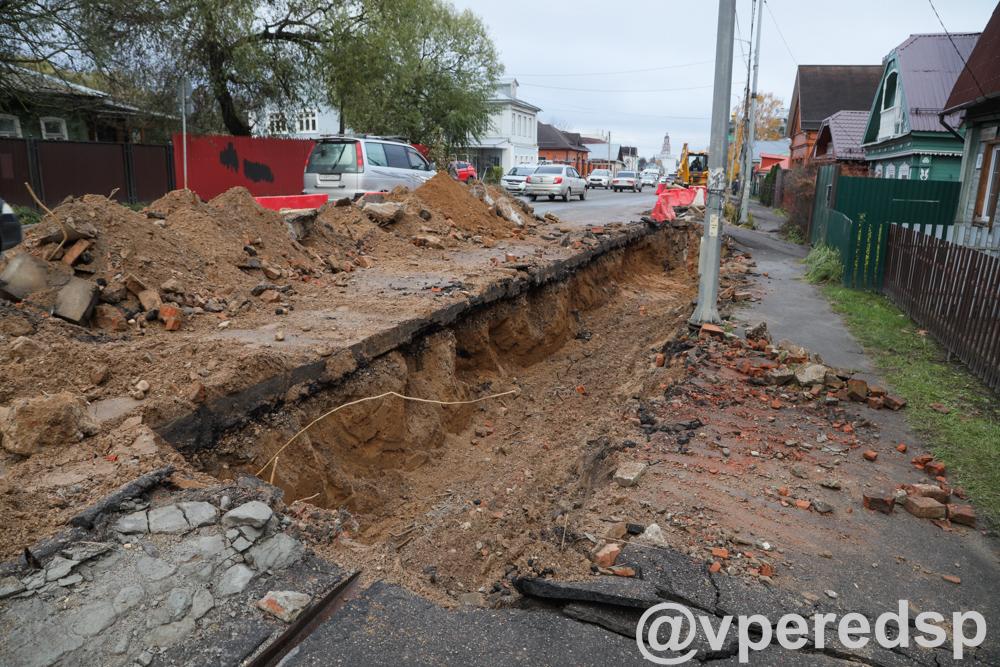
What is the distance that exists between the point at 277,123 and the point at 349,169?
1082cm

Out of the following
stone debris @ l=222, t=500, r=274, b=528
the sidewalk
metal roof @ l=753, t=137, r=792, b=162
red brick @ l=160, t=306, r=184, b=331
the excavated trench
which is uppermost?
metal roof @ l=753, t=137, r=792, b=162

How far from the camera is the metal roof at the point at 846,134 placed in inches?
1027

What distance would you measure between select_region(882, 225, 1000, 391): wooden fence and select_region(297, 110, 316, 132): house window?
1856 centimetres

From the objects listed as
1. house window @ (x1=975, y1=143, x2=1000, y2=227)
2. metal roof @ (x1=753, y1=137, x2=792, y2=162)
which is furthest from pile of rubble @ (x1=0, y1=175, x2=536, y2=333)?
metal roof @ (x1=753, y1=137, x2=792, y2=162)

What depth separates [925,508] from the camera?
4297mm

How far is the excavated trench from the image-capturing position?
4426mm

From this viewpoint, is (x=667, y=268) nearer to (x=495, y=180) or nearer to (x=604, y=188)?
(x=495, y=180)

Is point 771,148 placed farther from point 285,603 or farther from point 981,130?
point 285,603

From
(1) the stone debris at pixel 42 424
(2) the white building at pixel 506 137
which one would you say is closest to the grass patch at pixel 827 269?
(1) the stone debris at pixel 42 424

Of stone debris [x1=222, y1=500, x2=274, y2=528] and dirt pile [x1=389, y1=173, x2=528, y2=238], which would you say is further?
dirt pile [x1=389, y1=173, x2=528, y2=238]

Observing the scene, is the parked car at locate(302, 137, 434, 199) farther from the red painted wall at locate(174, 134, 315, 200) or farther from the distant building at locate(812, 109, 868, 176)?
the distant building at locate(812, 109, 868, 176)

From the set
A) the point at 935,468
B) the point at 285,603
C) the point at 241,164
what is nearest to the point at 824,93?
the point at 241,164

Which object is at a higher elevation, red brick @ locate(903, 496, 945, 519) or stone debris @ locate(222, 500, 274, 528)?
stone debris @ locate(222, 500, 274, 528)

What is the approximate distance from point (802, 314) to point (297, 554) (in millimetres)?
8938
